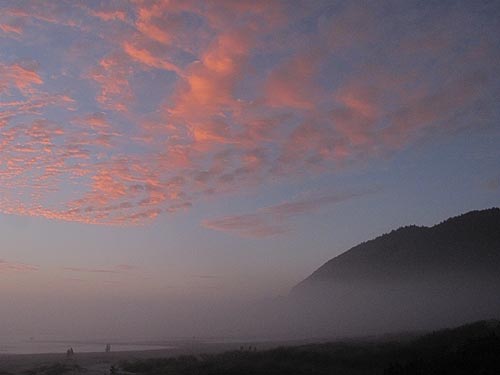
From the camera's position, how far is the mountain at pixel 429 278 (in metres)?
132

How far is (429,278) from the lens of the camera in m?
160

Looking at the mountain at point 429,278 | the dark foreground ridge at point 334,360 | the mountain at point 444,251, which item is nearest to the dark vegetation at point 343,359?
the dark foreground ridge at point 334,360

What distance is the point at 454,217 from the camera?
6772 inches

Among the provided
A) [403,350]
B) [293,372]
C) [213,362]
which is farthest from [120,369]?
[403,350]

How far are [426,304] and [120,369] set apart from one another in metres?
Result: 134

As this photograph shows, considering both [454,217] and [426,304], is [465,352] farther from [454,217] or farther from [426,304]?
[454,217]

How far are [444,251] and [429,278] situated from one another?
11951 mm

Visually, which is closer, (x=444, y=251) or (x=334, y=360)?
(x=334, y=360)

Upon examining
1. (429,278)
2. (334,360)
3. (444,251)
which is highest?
(444,251)

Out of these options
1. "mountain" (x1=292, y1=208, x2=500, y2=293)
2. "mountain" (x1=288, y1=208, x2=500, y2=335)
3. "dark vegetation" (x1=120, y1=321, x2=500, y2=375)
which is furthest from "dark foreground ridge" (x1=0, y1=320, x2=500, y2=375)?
"mountain" (x1=292, y1=208, x2=500, y2=293)

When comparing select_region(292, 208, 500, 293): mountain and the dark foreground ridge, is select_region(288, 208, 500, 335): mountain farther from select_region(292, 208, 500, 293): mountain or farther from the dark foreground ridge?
the dark foreground ridge

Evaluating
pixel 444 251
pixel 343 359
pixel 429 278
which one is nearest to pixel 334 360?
pixel 343 359

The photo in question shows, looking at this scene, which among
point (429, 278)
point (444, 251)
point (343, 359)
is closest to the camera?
point (343, 359)

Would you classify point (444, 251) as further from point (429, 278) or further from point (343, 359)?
point (343, 359)
